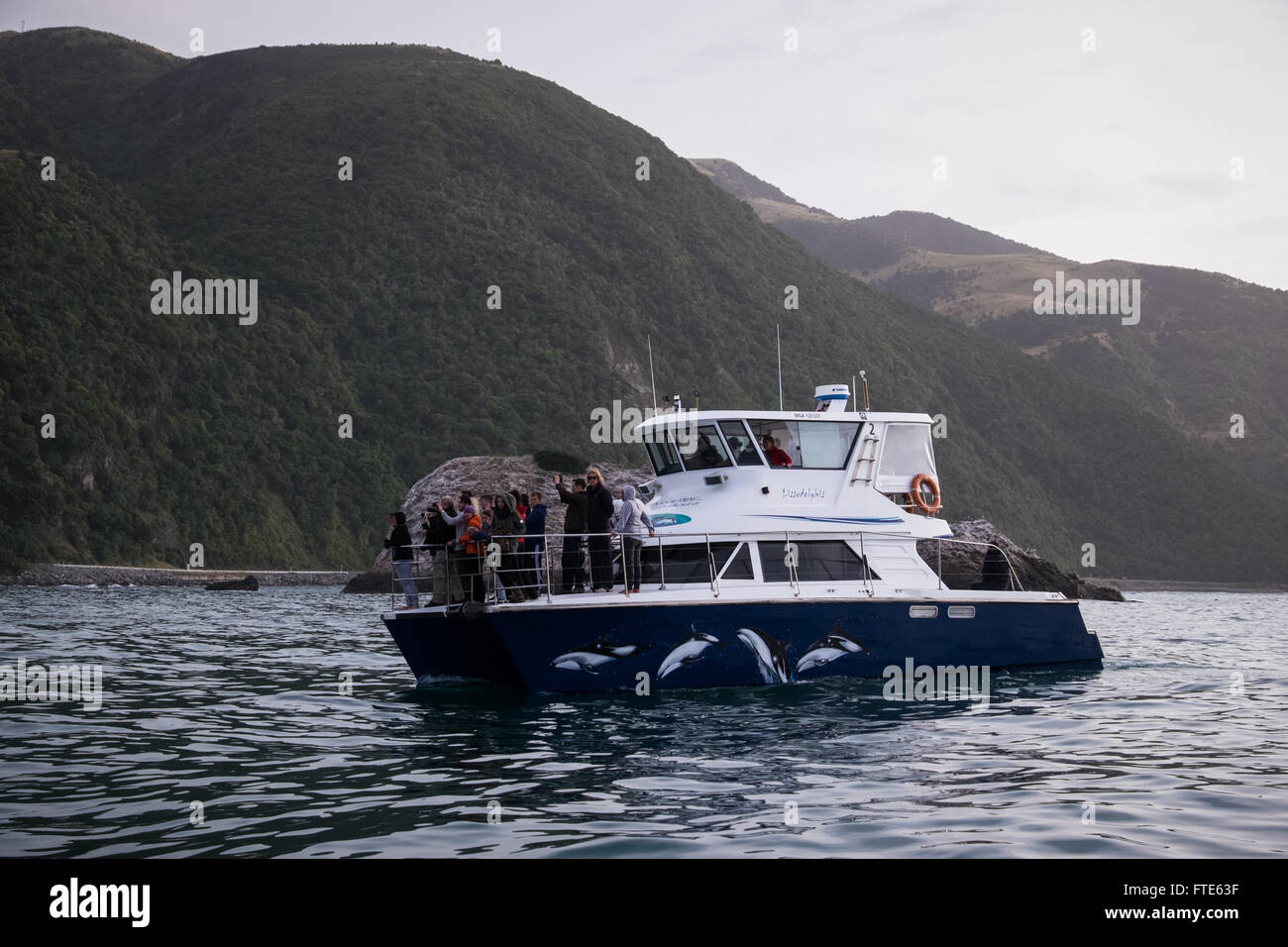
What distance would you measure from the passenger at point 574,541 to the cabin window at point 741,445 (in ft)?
8.46

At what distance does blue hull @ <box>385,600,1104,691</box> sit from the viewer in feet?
53.4

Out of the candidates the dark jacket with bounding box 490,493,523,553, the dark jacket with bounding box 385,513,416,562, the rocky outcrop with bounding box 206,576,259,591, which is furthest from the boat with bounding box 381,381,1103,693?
the rocky outcrop with bounding box 206,576,259,591

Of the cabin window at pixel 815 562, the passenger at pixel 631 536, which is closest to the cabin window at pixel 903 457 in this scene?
the cabin window at pixel 815 562

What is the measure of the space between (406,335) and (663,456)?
306 ft

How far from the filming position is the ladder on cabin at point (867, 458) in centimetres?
1945

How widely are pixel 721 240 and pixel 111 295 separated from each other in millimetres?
63847

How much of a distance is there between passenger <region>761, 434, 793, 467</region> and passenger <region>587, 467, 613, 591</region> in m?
2.82

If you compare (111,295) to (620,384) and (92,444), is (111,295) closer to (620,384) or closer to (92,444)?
(92,444)

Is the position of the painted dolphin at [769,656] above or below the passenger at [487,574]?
below

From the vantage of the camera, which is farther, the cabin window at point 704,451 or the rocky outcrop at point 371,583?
the rocky outcrop at point 371,583

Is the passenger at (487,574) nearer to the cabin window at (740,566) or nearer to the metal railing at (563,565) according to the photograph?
the metal railing at (563,565)

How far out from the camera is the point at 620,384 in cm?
10994

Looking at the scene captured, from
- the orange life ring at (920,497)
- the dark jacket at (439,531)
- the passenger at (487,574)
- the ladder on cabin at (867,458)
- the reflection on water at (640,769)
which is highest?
the ladder on cabin at (867,458)

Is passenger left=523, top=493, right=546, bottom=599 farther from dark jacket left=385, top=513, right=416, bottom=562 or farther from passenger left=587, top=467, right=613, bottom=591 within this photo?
dark jacket left=385, top=513, right=416, bottom=562
